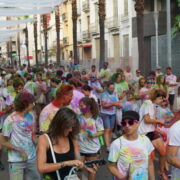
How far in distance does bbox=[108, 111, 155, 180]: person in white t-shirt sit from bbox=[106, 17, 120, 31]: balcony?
2814 centimetres

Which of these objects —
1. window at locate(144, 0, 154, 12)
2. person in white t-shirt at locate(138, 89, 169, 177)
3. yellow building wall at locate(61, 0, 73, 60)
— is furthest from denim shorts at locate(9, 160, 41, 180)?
yellow building wall at locate(61, 0, 73, 60)

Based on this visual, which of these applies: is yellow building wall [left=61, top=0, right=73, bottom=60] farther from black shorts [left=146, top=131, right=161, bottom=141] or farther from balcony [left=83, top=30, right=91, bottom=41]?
black shorts [left=146, top=131, right=161, bottom=141]

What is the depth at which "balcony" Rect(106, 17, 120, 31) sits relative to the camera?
31359mm

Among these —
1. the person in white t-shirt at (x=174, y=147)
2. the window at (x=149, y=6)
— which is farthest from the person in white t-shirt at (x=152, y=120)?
the window at (x=149, y=6)

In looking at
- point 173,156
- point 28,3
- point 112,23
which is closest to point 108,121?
point 173,156

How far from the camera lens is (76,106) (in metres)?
6.40

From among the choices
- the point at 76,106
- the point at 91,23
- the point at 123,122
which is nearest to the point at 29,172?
the point at 123,122

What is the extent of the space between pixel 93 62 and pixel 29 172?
2322 cm

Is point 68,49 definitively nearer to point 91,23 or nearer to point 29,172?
point 91,23

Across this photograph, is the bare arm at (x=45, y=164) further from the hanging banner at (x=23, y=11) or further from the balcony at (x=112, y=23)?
the balcony at (x=112, y=23)

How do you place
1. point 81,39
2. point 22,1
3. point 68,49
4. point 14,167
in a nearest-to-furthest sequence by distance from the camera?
point 14,167 < point 22,1 < point 81,39 < point 68,49

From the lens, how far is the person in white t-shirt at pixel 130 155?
3.48 meters

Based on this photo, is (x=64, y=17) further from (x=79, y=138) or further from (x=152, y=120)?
(x=79, y=138)

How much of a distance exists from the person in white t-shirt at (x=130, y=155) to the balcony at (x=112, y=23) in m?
28.1
